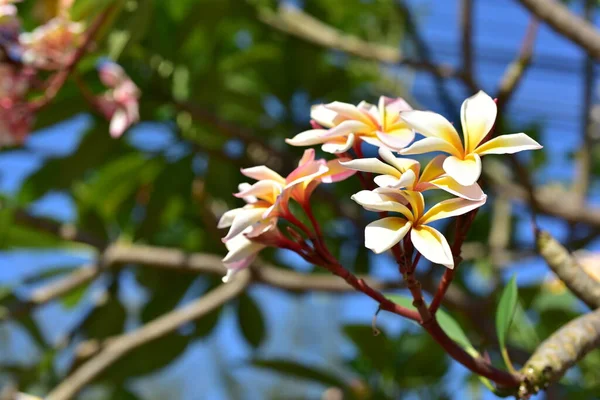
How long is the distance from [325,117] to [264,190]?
0.23 feet

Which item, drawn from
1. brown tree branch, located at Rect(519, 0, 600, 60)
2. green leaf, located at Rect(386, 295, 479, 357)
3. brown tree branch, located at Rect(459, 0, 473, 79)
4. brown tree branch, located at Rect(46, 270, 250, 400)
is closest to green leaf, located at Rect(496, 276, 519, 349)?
green leaf, located at Rect(386, 295, 479, 357)

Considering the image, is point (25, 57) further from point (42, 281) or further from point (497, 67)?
point (497, 67)

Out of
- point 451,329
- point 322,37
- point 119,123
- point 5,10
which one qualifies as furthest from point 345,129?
point 322,37

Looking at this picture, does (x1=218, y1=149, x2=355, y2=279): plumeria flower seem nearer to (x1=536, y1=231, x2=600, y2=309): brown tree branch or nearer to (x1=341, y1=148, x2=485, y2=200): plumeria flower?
(x1=341, y1=148, x2=485, y2=200): plumeria flower

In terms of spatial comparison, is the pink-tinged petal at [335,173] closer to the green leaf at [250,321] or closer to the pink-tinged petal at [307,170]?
the pink-tinged petal at [307,170]

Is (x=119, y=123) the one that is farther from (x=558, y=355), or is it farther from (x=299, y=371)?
(x=558, y=355)

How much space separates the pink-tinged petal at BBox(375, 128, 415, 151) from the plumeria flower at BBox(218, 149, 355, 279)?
0.03 m

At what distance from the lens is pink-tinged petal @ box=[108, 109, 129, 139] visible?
0.85 meters

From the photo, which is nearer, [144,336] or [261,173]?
[261,173]

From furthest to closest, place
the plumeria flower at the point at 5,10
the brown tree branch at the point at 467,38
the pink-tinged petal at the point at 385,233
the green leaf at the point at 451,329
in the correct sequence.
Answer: the brown tree branch at the point at 467,38 → the plumeria flower at the point at 5,10 → the green leaf at the point at 451,329 → the pink-tinged petal at the point at 385,233

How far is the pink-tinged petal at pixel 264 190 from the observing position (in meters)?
0.38

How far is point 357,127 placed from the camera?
1.26 ft

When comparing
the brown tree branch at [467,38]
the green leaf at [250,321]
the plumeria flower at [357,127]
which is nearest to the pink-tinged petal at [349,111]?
the plumeria flower at [357,127]

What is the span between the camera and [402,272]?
0.36 meters
